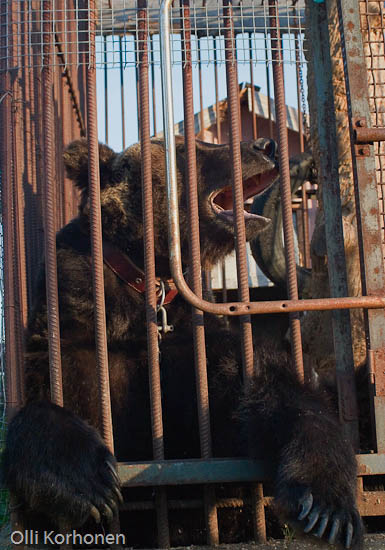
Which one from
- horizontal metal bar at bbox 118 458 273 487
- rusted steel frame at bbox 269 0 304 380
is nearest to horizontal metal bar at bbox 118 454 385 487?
horizontal metal bar at bbox 118 458 273 487

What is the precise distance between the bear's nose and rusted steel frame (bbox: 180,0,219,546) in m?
1.16

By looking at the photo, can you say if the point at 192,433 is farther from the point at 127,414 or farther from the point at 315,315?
the point at 315,315

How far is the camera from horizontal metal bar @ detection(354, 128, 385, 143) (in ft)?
10.5

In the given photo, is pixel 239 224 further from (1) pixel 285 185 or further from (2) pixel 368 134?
(2) pixel 368 134

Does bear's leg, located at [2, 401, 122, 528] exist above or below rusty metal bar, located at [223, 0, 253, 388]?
below

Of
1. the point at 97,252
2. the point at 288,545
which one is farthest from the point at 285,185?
the point at 288,545

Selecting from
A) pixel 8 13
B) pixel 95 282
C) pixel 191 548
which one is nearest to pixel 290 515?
pixel 191 548

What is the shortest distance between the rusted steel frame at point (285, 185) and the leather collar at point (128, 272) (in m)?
0.99

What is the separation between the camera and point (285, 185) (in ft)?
11.2

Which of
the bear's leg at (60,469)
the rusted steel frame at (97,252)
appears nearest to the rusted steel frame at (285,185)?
the rusted steel frame at (97,252)

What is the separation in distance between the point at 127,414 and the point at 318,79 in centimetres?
222

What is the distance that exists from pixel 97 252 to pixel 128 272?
817mm

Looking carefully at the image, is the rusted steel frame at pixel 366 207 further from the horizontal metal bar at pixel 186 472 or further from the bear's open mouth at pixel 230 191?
the bear's open mouth at pixel 230 191

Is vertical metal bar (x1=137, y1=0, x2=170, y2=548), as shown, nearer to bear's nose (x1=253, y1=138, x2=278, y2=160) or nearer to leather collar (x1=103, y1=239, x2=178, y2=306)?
leather collar (x1=103, y1=239, x2=178, y2=306)
